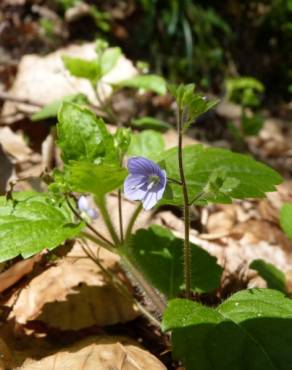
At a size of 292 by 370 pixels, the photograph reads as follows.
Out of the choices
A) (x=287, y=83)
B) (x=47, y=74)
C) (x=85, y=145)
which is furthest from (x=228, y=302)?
(x=287, y=83)

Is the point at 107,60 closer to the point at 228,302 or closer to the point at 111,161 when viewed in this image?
the point at 111,161

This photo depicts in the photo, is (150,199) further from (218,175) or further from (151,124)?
(151,124)

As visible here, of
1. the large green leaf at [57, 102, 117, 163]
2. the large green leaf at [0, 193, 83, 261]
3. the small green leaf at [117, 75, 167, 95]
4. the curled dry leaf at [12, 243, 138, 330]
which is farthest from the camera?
the small green leaf at [117, 75, 167, 95]

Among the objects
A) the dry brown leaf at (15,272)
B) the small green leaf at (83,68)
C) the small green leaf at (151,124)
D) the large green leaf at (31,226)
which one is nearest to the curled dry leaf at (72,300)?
the dry brown leaf at (15,272)

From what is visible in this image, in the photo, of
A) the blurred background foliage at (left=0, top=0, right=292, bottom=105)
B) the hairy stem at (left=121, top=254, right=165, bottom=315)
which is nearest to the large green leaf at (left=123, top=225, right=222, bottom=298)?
the hairy stem at (left=121, top=254, right=165, bottom=315)

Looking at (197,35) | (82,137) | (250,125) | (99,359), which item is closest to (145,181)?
(82,137)

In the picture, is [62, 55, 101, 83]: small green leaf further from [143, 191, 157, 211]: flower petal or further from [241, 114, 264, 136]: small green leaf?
[143, 191, 157, 211]: flower petal

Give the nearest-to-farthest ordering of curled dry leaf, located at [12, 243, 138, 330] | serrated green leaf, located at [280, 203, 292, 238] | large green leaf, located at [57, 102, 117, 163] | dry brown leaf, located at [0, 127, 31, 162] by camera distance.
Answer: large green leaf, located at [57, 102, 117, 163], curled dry leaf, located at [12, 243, 138, 330], serrated green leaf, located at [280, 203, 292, 238], dry brown leaf, located at [0, 127, 31, 162]
